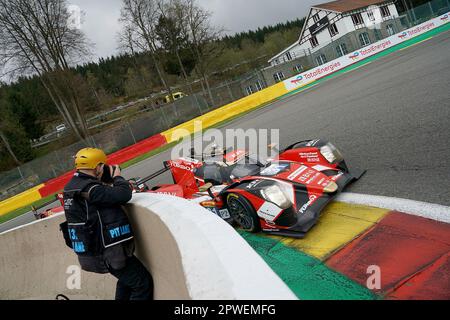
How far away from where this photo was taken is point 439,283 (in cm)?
243

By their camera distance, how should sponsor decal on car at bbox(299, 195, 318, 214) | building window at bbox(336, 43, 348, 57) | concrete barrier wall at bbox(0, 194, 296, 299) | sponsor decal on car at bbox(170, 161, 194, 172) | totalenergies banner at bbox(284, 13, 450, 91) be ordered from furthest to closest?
building window at bbox(336, 43, 348, 57) → totalenergies banner at bbox(284, 13, 450, 91) → sponsor decal on car at bbox(170, 161, 194, 172) → sponsor decal on car at bbox(299, 195, 318, 214) → concrete barrier wall at bbox(0, 194, 296, 299)

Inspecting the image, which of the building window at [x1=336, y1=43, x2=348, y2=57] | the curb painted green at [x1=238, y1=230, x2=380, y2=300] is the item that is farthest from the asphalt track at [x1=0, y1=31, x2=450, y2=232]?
the building window at [x1=336, y1=43, x2=348, y2=57]

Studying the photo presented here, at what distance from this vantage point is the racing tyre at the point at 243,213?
414cm

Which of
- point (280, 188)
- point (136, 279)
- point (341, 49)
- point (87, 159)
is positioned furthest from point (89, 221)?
point (341, 49)

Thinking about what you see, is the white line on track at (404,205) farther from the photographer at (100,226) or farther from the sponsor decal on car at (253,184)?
the photographer at (100,226)

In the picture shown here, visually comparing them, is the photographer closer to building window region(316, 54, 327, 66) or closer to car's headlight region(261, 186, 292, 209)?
car's headlight region(261, 186, 292, 209)

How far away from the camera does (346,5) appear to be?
44219 mm

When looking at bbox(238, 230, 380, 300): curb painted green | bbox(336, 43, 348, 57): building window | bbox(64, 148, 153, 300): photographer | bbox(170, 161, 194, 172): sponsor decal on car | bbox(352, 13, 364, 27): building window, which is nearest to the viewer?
bbox(238, 230, 380, 300): curb painted green

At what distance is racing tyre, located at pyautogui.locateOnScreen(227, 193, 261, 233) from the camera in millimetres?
4145

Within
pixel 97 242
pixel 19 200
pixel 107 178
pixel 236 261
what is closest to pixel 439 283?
pixel 236 261

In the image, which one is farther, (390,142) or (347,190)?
(390,142)

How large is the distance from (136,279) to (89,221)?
66 centimetres
